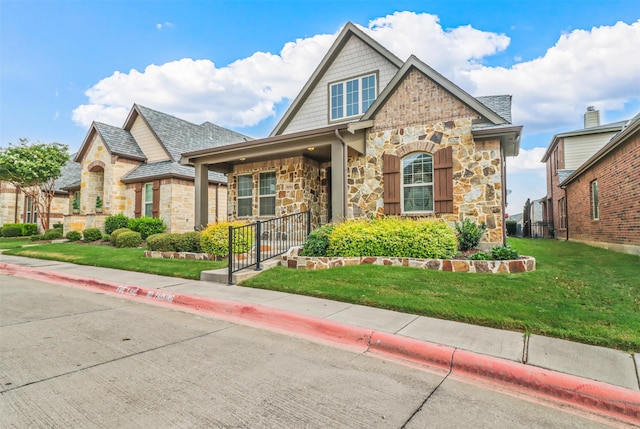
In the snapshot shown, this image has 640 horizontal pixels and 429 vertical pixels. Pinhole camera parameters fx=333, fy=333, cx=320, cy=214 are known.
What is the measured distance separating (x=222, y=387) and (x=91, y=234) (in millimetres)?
17127

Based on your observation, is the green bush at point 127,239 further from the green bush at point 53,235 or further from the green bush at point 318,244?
the green bush at point 318,244

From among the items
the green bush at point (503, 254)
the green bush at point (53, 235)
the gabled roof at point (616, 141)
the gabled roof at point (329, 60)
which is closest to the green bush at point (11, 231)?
the green bush at point (53, 235)

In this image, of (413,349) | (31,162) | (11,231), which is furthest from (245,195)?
(11,231)

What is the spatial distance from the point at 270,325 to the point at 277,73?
1795cm

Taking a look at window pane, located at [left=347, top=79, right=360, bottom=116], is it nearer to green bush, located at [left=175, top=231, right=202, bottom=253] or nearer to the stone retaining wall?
the stone retaining wall

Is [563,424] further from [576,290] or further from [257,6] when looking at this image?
[257,6]

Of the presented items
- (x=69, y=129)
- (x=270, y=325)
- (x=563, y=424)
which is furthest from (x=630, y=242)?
(x=69, y=129)

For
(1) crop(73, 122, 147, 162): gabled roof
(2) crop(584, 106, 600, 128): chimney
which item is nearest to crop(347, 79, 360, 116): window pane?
(1) crop(73, 122, 147, 162): gabled roof

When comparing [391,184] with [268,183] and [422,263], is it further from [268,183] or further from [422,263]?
[268,183]

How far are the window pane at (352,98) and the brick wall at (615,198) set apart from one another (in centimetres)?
846

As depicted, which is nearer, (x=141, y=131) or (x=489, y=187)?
(x=489, y=187)

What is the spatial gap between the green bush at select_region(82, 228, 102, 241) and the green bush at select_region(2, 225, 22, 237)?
1223cm

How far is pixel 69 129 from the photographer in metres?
20.9

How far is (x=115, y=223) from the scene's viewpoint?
17031mm
